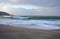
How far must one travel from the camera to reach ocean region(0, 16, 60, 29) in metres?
0.66

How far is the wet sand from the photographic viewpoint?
624mm

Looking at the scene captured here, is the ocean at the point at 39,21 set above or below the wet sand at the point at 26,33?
above

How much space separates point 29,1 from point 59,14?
0.21 metres

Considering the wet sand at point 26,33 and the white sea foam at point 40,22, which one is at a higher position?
the white sea foam at point 40,22

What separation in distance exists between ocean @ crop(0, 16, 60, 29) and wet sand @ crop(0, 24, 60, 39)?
1.5 inches

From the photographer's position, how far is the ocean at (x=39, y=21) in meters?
0.66

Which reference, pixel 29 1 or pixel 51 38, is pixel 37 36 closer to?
pixel 51 38

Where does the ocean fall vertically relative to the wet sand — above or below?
above

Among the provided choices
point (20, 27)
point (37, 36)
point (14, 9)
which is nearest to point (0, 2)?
point (14, 9)

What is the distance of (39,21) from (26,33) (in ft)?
0.36

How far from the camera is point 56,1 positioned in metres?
0.71

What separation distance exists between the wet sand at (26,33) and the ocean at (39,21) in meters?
0.04

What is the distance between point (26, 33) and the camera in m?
0.64

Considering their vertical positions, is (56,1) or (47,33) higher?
(56,1)
